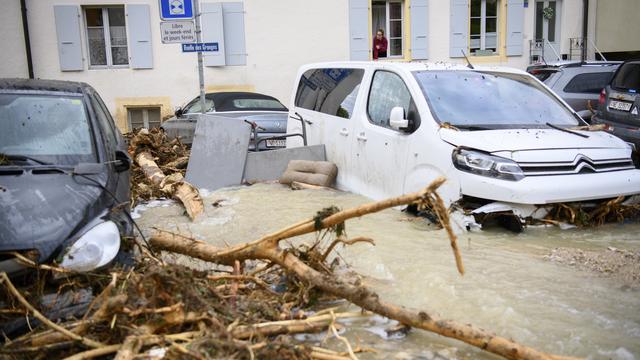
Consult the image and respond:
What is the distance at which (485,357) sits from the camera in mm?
3410

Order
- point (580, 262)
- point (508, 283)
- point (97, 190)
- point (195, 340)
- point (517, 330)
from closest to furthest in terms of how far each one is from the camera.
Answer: point (195, 340)
point (517, 330)
point (97, 190)
point (508, 283)
point (580, 262)

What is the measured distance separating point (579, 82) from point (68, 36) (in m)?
12.9

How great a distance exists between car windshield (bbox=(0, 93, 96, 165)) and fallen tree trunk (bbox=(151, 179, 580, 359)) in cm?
111

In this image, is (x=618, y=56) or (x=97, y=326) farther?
(x=618, y=56)

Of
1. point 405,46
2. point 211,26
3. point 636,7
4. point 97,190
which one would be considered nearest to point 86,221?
point 97,190

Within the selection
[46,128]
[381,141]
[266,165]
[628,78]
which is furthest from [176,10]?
[628,78]

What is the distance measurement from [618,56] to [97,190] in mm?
19150

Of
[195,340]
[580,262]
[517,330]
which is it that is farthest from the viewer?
[580,262]

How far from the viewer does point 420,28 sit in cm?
1875

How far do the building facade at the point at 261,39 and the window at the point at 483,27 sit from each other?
1.2 inches

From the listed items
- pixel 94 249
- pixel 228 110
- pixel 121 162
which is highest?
pixel 121 162

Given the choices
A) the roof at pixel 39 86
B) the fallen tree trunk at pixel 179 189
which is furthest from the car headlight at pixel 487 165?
the roof at pixel 39 86

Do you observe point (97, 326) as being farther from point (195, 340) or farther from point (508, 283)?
point (508, 283)

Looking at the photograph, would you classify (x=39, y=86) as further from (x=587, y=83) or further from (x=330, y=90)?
(x=587, y=83)
